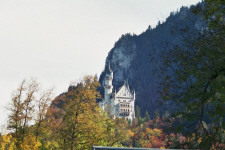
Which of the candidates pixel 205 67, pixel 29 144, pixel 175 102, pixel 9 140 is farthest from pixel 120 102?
pixel 205 67

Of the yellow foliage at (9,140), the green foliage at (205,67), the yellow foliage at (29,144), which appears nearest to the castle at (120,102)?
the yellow foliage at (9,140)

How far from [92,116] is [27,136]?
7.61 meters

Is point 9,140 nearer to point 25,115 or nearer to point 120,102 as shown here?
point 25,115

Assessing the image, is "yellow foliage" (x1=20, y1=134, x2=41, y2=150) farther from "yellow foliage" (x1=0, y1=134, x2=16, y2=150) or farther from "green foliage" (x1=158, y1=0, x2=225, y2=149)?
"green foliage" (x1=158, y1=0, x2=225, y2=149)

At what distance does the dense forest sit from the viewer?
11188 millimetres

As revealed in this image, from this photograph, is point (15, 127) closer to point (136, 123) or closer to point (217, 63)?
point (217, 63)

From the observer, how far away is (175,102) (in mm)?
12781

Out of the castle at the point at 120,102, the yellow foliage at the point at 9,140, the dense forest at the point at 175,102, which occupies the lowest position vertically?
the yellow foliage at the point at 9,140

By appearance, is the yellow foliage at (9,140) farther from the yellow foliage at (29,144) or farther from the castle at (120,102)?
the castle at (120,102)

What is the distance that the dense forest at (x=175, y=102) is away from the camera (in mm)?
11188

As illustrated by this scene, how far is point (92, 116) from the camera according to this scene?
76.1 feet

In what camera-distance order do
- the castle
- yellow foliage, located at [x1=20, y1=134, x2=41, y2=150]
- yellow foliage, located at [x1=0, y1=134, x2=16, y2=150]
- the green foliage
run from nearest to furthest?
the green foliage, yellow foliage, located at [x1=20, y1=134, x2=41, y2=150], yellow foliage, located at [x1=0, y1=134, x2=16, y2=150], the castle

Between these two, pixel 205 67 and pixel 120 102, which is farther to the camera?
pixel 120 102

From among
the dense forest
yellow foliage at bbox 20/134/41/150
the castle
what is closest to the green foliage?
the dense forest
